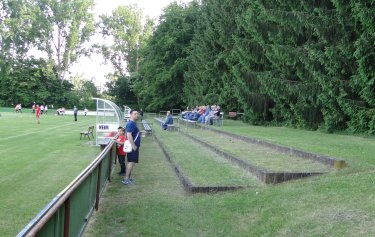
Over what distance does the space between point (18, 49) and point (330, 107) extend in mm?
79831

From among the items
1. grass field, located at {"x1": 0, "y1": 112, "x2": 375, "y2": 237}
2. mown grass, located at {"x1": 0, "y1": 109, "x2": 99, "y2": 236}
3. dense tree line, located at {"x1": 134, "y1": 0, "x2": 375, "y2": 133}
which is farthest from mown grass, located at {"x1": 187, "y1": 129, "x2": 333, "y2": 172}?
dense tree line, located at {"x1": 134, "y1": 0, "x2": 375, "y2": 133}

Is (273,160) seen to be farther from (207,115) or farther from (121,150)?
(207,115)

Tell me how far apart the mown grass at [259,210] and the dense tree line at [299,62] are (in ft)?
25.9

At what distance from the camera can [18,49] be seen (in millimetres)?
86438

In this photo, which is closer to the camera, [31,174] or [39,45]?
[31,174]

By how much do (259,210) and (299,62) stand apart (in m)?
14.1

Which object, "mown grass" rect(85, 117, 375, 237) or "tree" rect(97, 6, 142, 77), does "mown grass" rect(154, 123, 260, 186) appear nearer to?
"mown grass" rect(85, 117, 375, 237)

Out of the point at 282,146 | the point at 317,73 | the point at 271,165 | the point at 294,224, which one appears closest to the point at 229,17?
the point at 317,73

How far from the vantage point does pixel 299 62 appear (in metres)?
20.2

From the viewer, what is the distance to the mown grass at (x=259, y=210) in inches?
240

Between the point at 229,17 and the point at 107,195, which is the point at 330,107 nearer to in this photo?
the point at 107,195

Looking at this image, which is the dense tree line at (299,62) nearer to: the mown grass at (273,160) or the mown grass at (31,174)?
the mown grass at (273,160)

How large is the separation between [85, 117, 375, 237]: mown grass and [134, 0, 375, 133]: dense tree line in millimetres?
7882

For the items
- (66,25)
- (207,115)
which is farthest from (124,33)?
(207,115)
